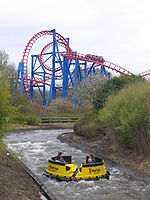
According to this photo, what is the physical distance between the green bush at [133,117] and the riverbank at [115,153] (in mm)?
405

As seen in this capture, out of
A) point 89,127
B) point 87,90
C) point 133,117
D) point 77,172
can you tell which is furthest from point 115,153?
point 87,90

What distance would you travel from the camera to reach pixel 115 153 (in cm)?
1187

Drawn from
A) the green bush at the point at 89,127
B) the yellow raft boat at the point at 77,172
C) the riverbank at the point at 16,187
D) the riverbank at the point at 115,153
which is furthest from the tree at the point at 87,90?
the riverbank at the point at 16,187

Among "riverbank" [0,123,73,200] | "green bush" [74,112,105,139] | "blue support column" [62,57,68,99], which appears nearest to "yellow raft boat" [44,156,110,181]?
"riverbank" [0,123,73,200]

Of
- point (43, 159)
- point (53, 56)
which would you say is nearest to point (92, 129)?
point (43, 159)

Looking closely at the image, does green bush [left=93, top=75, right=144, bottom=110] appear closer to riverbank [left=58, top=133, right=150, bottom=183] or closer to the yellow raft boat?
riverbank [left=58, top=133, right=150, bottom=183]

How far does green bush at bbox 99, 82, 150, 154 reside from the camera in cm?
966

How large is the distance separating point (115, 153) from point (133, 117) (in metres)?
2.78

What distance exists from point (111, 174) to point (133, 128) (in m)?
2.10

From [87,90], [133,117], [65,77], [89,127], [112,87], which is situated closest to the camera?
[133,117]

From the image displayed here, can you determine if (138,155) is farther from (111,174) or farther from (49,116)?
(49,116)

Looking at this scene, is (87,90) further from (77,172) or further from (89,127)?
(77,172)

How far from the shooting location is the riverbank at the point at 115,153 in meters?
9.05

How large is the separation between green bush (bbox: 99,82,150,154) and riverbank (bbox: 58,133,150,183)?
405mm
